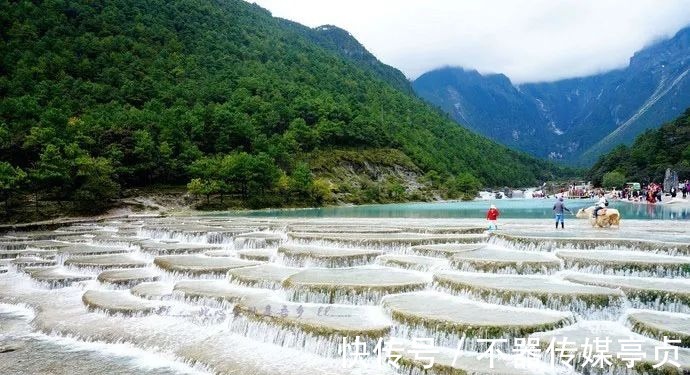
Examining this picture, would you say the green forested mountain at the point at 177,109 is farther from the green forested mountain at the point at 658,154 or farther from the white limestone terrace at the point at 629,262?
the white limestone terrace at the point at 629,262

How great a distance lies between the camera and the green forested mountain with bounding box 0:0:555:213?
60656 mm

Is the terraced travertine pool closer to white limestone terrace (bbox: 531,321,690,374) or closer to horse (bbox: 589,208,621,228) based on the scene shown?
white limestone terrace (bbox: 531,321,690,374)

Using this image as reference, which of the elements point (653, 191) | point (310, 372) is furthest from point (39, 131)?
point (653, 191)

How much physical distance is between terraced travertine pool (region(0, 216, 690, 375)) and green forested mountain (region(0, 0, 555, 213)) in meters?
36.4

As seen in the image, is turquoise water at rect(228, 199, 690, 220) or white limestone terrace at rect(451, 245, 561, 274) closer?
white limestone terrace at rect(451, 245, 561, 274)

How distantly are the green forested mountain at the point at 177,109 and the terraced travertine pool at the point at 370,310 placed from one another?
3639 centimetres

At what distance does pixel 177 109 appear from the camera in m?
84.1

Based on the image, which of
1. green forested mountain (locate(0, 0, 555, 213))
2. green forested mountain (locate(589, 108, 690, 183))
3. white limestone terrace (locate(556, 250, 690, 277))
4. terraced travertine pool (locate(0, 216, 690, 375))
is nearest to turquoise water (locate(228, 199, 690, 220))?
green forested mountain (locate(0, 0, 555, 213))

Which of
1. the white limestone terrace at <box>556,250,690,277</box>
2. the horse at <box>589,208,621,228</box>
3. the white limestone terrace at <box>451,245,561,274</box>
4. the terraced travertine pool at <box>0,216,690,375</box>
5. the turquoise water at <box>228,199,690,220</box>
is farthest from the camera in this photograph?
the turquoise water at <box>228,199,690,220</box>

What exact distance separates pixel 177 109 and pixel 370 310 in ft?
255

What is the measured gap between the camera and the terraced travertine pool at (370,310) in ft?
34.8

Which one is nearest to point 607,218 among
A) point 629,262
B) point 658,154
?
point 629,262

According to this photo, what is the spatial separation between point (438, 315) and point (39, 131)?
59.3 metres

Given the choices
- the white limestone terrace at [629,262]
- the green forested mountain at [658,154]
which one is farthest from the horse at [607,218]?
the green forested mountain at [658,154]
